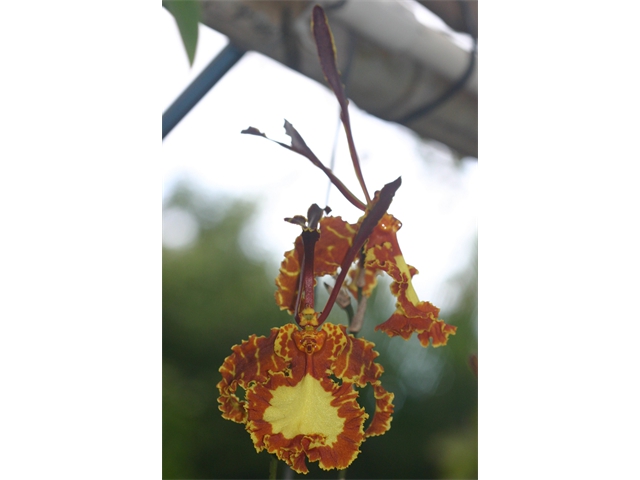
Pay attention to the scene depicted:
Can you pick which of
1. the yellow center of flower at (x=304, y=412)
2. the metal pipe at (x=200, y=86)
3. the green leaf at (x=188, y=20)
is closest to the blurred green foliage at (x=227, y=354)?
the metal pipe at (x=200, y=86)

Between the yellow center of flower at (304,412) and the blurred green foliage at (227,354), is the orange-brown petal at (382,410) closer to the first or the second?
the yellow center of flower at (304,412)

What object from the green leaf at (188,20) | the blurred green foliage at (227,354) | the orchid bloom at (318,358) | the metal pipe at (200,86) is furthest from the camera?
the blurred green foliage at (227,354)

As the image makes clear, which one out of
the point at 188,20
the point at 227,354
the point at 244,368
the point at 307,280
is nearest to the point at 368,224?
the point at 307,280
